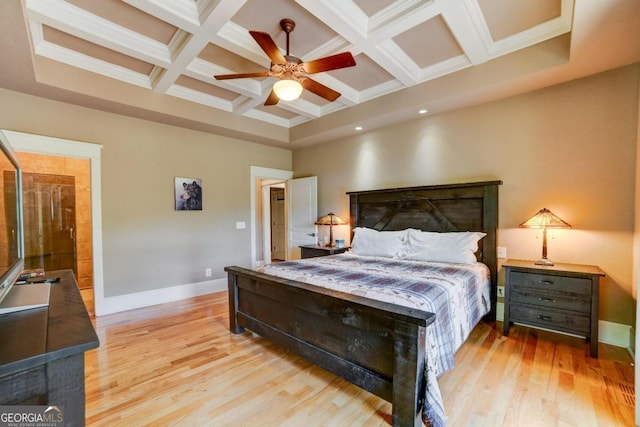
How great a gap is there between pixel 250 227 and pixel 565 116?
4.47 meters

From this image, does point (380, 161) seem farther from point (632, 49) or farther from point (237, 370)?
point (237, 370)

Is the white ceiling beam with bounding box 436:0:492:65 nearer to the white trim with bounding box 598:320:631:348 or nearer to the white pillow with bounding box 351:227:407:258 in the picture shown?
the white pillow with bounding box 351:227:407:258

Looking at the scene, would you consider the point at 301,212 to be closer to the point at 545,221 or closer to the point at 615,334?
the point at 545,221

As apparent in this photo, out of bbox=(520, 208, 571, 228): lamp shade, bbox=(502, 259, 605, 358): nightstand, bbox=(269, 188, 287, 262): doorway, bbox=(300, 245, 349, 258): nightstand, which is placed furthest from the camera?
bbox=(269, 188, 287, 262): doorway

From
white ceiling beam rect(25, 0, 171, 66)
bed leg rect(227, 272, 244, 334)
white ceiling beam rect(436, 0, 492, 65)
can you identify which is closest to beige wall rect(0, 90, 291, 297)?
white ceiling beam rect(25, 0, 171, 66)

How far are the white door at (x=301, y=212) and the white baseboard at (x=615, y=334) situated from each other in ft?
12.2

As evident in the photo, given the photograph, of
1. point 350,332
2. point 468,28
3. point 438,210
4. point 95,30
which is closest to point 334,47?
point 468,28

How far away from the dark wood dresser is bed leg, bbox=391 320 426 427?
141 cm

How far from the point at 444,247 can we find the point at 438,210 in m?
0.63

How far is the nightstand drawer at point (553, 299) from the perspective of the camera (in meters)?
2.48

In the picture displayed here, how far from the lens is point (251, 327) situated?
276cm

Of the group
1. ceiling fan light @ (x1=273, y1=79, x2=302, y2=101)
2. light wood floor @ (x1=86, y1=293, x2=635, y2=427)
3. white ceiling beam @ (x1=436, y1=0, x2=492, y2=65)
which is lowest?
light wood floor @ (x1=86, y1=293, x2=635, y2=427)

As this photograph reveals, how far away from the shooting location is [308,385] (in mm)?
2111

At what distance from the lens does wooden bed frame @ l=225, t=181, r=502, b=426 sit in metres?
1.64
